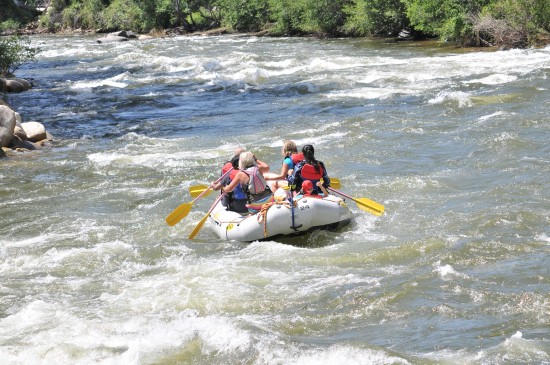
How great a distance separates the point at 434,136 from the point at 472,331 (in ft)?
25.8

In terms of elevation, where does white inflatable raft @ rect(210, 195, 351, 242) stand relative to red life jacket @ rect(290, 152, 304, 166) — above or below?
below

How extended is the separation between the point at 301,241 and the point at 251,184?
96cm

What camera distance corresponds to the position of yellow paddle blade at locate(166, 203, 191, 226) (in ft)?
30.8

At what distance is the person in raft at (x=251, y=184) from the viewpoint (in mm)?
9008

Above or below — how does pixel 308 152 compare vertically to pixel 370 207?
above

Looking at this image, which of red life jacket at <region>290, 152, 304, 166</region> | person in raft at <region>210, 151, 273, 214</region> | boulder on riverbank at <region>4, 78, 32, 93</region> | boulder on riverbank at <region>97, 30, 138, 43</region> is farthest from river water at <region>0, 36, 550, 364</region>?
boulder on riverbank at <region>97, 30, 138, 43</region>

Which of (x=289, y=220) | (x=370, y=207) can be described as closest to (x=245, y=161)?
(x=289, y=220)

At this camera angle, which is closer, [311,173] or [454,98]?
[311,173]

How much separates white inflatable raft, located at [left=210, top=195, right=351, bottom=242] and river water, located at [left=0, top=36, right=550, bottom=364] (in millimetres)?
164

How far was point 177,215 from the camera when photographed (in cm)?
946

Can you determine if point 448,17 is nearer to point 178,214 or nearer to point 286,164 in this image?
point 286,164

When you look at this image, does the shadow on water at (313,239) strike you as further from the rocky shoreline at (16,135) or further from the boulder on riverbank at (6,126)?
the boulder on riverbank at (6,126)

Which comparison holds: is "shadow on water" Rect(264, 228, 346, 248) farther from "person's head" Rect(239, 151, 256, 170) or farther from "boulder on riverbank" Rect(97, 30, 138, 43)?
"boulder on riverbank" Rect(97, 30, 138, 43)

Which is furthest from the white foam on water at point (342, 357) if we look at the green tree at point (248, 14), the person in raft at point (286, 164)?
the green tree at point (248, 14)
